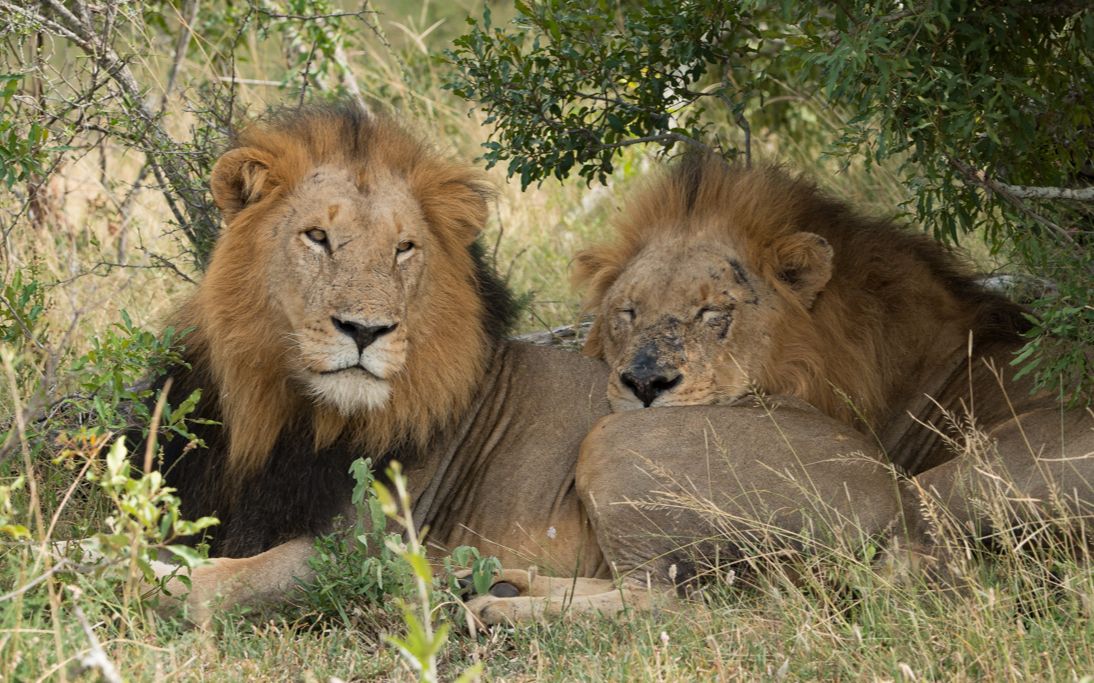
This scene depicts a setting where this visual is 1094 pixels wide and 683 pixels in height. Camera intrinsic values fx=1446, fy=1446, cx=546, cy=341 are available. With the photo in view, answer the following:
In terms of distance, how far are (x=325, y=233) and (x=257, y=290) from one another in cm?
29

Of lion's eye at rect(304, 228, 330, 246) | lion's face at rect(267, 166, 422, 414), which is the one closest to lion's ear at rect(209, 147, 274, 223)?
lion's face at rect(267, 166, 422, 414)

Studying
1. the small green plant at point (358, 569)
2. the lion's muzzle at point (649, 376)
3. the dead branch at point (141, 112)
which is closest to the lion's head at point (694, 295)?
the lion's muzzle at point (649, 376)

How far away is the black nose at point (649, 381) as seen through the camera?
4.61 m

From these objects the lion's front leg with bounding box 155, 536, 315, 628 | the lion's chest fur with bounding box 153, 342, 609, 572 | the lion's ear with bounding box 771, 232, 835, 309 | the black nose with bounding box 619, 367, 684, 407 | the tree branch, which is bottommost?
the lion's front leg with bounding box 155, 536, 315, 628

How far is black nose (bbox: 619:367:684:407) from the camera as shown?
4.61 m

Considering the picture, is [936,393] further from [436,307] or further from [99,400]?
[99,400]

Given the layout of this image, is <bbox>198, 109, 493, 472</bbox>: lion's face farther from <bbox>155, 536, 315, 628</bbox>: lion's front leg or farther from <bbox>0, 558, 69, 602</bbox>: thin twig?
<bbox>0, 558, 69, 602</bbox>: thin twig

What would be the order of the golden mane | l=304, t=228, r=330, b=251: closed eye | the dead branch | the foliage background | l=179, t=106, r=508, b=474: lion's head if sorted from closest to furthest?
the foliage background, l=179, t=106, r=508, b=474: lion's head, l=304, t=228, r=330, b=251: closed eye, the golden mane, the dead branch

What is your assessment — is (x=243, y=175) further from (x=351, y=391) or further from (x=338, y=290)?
(x=351, y=391)

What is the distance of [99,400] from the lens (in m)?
4.39

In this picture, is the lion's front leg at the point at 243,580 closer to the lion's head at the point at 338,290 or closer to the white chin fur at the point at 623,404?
the lion's head at the point at 338,290

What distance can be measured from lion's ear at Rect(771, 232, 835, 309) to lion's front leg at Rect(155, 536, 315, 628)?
1.82 metres

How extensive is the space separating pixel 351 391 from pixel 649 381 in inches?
37.7

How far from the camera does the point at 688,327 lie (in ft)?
15.4
